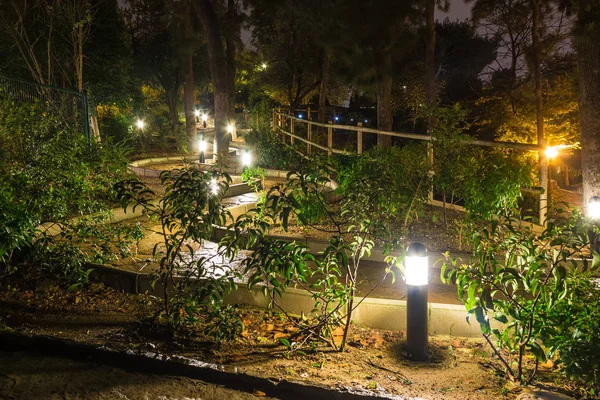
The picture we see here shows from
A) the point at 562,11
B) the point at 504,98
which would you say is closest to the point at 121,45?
the point at 504,98

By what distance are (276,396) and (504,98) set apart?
1913 centimetres

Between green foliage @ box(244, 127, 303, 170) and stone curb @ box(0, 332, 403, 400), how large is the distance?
14.3 m

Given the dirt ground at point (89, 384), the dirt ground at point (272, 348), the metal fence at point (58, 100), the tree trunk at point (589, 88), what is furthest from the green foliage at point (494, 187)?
the metal fence at point (58, 100)

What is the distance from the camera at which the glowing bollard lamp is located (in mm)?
4672

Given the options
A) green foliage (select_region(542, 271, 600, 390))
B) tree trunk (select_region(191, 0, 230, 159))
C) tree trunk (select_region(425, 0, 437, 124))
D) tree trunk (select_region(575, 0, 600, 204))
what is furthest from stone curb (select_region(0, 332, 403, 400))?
tree trunk (select_region(425, 0, 437, 124))

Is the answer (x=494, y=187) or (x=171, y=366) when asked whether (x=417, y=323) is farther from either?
(x=494, y=187)

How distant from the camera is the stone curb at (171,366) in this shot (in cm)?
422

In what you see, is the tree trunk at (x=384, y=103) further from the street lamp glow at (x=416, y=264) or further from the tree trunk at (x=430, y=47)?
the street lamp glow at (x=416, y=264)

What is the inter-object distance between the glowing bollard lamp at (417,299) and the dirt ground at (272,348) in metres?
0.12

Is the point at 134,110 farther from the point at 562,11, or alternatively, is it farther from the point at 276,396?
the point at 276,396

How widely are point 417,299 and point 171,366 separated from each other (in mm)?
2040

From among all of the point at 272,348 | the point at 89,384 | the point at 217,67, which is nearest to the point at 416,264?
the point at 272,348

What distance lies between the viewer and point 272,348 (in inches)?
197

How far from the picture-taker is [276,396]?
4.28 meters
